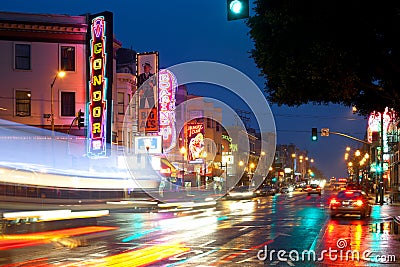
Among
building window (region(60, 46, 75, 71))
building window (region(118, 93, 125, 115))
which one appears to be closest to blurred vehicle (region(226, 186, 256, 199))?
building window (region(118, 93, 125, 115))

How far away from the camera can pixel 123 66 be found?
61188mm

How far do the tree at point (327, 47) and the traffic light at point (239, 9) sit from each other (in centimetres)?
369

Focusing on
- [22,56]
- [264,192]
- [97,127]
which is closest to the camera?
[97,127]

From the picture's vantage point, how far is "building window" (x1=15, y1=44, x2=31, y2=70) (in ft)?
154

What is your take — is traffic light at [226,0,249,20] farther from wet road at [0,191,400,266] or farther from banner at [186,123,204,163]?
banner at [186,123,204,163]

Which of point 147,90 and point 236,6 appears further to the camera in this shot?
point 147,90

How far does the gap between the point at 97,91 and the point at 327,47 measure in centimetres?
2754

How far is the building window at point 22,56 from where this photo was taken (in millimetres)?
47062

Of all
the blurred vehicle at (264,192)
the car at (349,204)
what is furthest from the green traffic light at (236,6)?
the blurred vehicle at (264,192)

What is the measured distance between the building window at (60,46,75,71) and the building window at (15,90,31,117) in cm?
379

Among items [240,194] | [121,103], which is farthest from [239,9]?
[240,194]

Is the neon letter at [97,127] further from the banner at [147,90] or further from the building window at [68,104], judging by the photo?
the banner at [147,90]

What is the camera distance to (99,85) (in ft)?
135

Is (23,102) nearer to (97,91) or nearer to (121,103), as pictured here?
(97,91)
